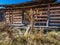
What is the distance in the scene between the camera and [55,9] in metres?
11.6

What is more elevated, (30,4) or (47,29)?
(30,4)

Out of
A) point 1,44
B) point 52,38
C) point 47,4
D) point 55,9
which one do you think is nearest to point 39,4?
point 47,4

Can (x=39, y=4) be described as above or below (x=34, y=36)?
above

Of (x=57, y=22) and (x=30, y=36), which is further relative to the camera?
(x=57, y=22)

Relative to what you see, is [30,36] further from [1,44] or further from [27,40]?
[1,44]

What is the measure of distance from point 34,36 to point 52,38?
2.70 feet

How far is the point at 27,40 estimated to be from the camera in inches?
287

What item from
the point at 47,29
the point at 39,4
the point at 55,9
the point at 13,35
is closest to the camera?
the point at 13,35

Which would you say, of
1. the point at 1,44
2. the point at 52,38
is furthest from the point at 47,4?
the point at 1,44

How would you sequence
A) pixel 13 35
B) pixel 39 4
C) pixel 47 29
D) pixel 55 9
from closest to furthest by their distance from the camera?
pixel 13 35 < pixel 47 29 < pixel 39 4 < pixel 55 9

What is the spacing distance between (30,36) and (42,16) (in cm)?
483

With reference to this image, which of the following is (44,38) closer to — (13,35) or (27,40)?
(27,40)

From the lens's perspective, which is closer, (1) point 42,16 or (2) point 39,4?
(2) point 39,4

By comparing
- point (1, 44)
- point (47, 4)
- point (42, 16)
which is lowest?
point (1, 44)
